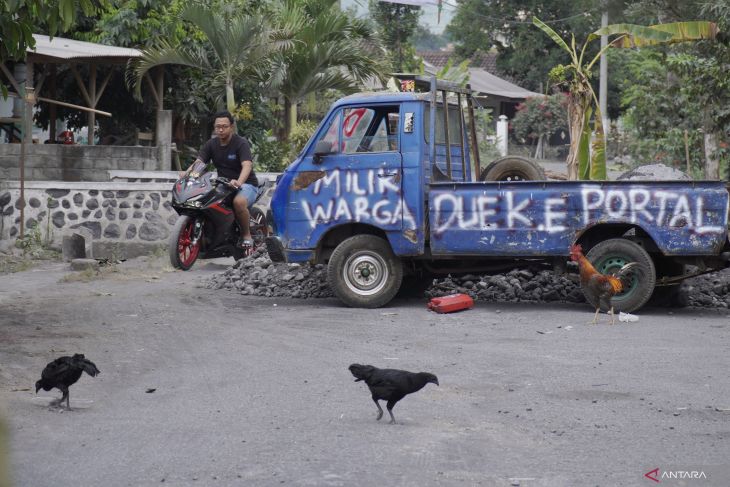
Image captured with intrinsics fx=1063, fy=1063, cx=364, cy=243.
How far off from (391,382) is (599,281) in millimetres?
4879

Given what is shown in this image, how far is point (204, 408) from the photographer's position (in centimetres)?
675

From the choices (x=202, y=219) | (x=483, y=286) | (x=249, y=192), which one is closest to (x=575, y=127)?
(x=483, y=286)

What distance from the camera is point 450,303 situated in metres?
11.2

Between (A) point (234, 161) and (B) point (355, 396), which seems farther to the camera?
(A) point (234, 161)

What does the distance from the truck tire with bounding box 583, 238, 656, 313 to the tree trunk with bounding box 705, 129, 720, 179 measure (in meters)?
12.3

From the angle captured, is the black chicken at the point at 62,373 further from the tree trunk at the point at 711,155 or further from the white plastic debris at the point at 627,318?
the tree trunk at the point at 711,155

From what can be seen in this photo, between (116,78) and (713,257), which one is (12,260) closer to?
(116,78)

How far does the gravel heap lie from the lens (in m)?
12.2

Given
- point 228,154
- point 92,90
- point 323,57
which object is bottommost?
point 228,154

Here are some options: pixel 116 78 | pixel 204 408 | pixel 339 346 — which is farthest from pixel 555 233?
pixel 116 78

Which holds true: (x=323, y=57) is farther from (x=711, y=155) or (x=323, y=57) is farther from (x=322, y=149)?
(x=322, y=149)

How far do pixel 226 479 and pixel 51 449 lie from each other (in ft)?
3.91

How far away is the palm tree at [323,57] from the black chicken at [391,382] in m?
15.7

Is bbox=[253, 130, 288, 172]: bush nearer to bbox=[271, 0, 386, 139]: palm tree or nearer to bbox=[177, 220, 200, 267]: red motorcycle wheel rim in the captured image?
bbox=[271, 0, 386, 139]: palm tree
